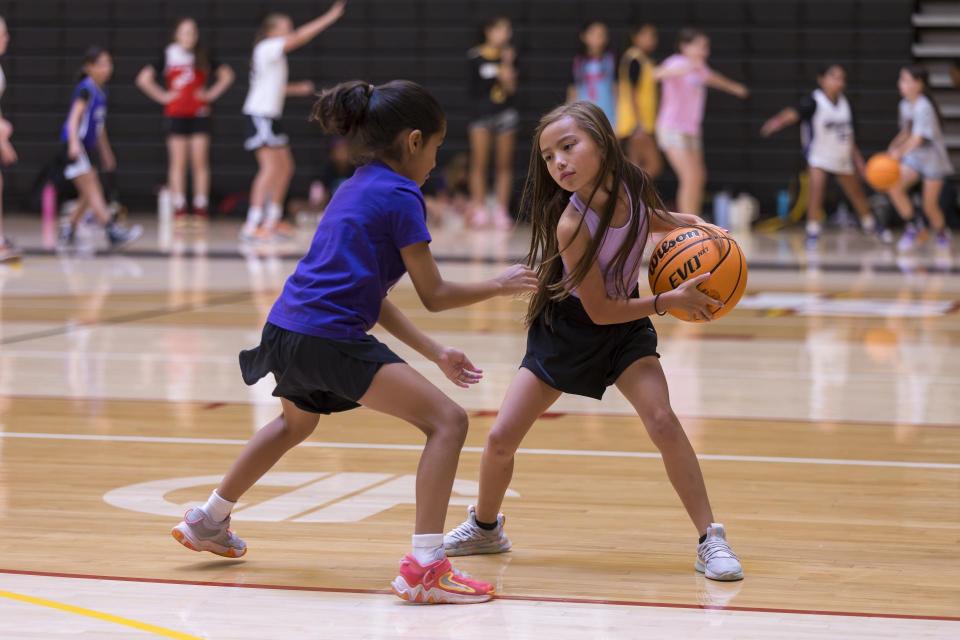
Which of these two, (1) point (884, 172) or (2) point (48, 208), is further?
(2) point (48, 208)

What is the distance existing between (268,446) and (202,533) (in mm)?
275

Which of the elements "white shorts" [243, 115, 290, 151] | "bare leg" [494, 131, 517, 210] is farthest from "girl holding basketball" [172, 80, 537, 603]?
"bare leg" [494, 131, 517, 210]

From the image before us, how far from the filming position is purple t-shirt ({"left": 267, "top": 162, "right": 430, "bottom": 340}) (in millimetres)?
3777

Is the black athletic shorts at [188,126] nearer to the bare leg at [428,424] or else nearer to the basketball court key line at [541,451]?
the basketball court key line at [541,451]

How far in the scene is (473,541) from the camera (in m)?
4.28

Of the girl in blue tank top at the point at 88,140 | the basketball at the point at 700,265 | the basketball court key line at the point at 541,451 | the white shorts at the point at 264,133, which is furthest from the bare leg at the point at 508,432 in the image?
the white shorts at the point at 264,133

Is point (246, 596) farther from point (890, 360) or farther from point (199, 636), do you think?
point (890, 360)

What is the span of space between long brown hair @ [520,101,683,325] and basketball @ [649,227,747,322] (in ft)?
0.22

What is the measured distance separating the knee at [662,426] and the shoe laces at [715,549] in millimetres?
267

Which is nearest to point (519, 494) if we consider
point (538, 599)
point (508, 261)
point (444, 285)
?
point (538, 599)

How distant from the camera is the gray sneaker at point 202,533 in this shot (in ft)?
→ 13.2

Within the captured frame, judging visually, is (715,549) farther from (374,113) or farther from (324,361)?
(374,113)

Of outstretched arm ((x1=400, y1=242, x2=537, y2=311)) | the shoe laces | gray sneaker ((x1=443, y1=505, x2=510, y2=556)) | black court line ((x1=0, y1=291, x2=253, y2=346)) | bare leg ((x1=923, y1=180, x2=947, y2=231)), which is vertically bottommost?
black court line ((x1=0, y1=291, x2=253, y2=346))

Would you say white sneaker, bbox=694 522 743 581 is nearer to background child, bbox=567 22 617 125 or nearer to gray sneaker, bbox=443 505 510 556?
gray sneaker, bbox=443 505 510 556
